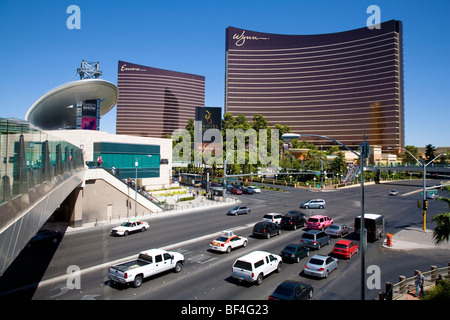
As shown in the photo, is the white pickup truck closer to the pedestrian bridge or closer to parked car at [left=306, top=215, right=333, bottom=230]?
the pedestrian bridge

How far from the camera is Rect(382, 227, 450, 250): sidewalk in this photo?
2348 centimetres

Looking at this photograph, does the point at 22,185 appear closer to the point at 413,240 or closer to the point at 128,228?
the point at 128,228

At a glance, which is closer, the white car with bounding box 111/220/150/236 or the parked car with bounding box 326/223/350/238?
the parked car with bounding box 326/223/350/238

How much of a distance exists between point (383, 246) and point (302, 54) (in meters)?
142

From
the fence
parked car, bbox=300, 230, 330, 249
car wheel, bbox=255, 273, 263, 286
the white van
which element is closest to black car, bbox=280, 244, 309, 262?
parked car, bbox=300, 230, 330, 249

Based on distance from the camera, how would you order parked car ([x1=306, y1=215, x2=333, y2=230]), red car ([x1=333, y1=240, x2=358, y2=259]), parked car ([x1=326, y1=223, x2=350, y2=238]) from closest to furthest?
red car ([x1=333, y1=240, x2=358, y2=259]) < parked car ([x1=326, y1=223, x2=350, y2=238]) < parked car ([x1=306, y1=215, x2=333, y2=230])

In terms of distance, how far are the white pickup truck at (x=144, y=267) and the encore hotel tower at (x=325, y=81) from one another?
13337cm

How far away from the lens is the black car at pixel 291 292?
1279 cm

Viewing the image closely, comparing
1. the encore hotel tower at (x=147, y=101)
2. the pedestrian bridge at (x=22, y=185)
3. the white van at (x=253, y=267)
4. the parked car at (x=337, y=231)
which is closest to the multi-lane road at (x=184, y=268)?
the white van at (x=253, y=267)

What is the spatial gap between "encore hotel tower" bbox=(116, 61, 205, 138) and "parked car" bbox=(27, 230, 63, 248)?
147 meters

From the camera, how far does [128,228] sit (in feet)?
88.7

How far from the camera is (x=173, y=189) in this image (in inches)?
2265

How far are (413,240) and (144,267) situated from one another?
23.1 metres
